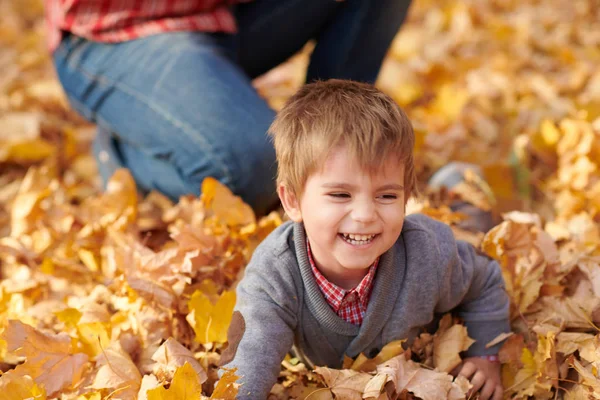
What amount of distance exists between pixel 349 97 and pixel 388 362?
523 mm

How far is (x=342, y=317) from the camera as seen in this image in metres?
1.31

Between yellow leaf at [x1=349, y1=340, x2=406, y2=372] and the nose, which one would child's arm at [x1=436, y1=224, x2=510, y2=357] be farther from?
the nose

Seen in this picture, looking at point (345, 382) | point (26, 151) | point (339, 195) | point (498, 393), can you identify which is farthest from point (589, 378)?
point (26, 151)

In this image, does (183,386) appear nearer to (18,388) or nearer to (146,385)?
(146,385)

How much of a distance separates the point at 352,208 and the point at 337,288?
7.8 inches

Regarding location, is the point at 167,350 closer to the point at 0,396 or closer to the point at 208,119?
the point at 0,396

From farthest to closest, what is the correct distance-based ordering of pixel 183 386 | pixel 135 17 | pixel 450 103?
1. pixel 450 103
2. pixel 135 17
3. pixel 183 386

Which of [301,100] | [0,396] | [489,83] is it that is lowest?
[0,396]

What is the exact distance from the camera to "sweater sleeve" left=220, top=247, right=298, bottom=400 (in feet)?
3.98

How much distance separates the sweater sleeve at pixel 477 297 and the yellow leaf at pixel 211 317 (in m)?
0.44

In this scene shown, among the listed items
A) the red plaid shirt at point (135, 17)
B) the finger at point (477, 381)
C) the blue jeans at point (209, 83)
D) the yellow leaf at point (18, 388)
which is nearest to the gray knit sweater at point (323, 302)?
the finger at point (477, 381)

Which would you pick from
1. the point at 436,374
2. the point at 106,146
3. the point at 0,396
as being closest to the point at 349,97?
the point at 436,374

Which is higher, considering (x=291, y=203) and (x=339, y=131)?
(x=339, y=131)

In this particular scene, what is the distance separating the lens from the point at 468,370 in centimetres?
134
